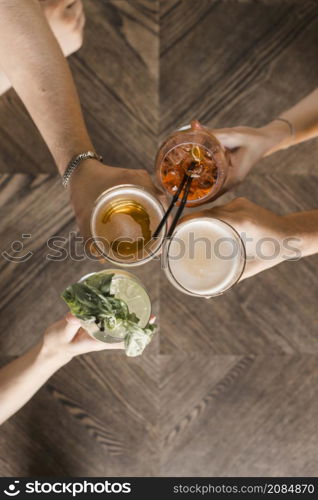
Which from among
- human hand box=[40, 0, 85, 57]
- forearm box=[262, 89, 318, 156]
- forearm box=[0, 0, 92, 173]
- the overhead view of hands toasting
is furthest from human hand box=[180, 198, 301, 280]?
human hand box=[40, 0, 85, 57]

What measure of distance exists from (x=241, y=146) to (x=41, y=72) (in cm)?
58

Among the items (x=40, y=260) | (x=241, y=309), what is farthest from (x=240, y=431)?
(x=40, y=260)

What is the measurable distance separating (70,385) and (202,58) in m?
1.26

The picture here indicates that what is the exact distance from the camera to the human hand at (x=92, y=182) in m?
1.12

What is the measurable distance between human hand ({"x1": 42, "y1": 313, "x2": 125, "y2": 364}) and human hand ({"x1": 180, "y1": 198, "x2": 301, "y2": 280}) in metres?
0.43

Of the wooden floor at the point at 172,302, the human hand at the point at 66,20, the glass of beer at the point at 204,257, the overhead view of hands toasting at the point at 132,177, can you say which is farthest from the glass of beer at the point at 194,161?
the human hand at the point at 66,20

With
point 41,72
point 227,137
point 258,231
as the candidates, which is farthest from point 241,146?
point 41,72

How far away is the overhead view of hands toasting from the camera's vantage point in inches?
41.4

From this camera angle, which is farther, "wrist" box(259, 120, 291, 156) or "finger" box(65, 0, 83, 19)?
"finger" box(65, 0, 83, 19)

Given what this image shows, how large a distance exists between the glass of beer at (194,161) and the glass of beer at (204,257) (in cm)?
11

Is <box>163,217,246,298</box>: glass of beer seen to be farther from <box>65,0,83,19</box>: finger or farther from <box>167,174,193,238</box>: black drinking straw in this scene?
<box>65,0,83,19</box>: finger

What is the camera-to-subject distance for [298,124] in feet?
4.73

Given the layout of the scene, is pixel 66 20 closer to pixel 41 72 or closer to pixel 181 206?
pixel 41 72

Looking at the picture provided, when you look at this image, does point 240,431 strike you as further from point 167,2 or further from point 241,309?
point 167,2
